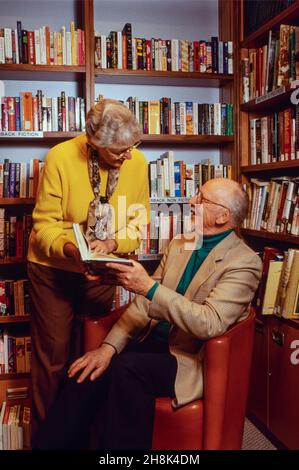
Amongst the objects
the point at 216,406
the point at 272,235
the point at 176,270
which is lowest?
the point at 216,406

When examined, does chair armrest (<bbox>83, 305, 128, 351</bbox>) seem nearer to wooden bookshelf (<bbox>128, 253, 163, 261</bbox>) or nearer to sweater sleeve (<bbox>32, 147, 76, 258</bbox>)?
sweater sleeve (<bbox>32, 147, 76, 258</bbox>)

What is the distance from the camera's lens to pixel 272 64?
247cm

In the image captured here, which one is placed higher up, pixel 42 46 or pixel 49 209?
pixel 42 46

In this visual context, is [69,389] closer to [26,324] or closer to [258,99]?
[26,324]

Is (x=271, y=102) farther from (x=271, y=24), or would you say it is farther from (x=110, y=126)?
→ (x=110, y=126)

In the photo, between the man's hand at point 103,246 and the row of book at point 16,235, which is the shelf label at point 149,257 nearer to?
the row of book at point 16,235

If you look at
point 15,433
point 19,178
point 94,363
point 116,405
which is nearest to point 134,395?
point 116,405

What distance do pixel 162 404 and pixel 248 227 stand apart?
4.31 ft

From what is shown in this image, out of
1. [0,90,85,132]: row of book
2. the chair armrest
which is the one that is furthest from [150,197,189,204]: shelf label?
the chair armrest

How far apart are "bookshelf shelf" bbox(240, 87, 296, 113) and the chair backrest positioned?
45.4 inches

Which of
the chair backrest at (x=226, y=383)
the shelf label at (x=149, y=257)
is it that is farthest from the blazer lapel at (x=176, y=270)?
the shelf label at (x=149, y=257)

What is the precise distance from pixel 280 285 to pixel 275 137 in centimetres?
74
